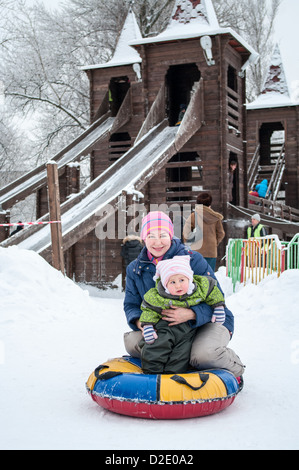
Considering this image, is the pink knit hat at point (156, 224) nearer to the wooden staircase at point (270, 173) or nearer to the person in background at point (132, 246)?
the person in background at point (132, 246)

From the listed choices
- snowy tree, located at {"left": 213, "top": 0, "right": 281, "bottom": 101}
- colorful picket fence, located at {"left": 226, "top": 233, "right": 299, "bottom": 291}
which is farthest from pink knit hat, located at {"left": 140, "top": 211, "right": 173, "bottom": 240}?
snowy tree, located at {"left": 213, "top": 0, "right": 281, "bottom": 101}

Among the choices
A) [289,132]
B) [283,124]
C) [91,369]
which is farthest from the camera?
[283,124]

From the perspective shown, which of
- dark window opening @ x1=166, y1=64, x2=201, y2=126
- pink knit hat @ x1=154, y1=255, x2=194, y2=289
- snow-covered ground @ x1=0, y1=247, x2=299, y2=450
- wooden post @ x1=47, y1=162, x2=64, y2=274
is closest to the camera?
snow-covered ground @ x1=0, y1=247, x2=299, y2=450

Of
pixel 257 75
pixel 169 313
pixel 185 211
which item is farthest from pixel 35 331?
pixel 257 75

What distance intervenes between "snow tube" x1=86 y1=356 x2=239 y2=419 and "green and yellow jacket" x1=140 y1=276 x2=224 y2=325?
1.47ft

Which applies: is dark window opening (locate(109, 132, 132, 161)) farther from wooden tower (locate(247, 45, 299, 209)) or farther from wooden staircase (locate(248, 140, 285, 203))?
wooden tower (locate(247, 45, 299, 209))

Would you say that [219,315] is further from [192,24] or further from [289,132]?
[289,132]

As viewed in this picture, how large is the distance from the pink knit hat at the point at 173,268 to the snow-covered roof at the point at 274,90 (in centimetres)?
2132

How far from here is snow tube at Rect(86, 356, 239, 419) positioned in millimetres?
3607

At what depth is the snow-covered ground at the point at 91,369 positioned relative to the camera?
3.28m

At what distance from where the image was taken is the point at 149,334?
13.0 ft

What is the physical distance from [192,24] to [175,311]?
14.2m

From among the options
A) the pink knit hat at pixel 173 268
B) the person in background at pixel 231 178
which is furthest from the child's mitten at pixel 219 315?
the person in background at pixel 231 178

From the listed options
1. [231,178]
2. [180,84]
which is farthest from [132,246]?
[180,84]
